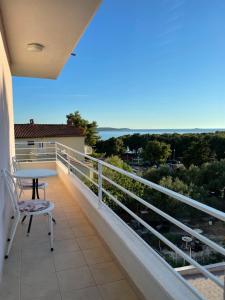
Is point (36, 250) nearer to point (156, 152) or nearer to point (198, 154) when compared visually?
point (198, 154)

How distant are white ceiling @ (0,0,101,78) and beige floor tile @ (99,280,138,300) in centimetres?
246

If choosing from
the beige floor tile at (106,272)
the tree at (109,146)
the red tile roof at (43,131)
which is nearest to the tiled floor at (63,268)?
the beige floor tile at (106,272)

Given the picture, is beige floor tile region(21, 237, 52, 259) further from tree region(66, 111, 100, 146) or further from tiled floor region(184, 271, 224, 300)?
tree region(66, 111, 100, 146)

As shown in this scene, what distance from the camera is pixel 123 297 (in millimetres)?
1803

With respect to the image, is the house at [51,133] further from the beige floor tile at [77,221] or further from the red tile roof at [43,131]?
the beige floor tile at [77,221]

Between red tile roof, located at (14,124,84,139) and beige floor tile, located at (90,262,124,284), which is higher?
red tile roof, located at (14,124,84,139)

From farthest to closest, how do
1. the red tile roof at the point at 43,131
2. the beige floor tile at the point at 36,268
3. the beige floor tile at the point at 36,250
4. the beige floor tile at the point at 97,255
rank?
1. the red tile roof at the point at 43,131
2. the beige floor tile at the point at 36,250
3. the beige floor tile at the point at 97,255
4. the beige floor tile at the point at 36,268

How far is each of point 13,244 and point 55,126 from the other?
22346 mm

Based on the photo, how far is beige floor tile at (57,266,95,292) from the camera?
1.92 meters

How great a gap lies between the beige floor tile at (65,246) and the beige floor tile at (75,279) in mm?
370

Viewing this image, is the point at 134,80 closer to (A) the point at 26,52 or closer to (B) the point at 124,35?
(B) the point at 124,35

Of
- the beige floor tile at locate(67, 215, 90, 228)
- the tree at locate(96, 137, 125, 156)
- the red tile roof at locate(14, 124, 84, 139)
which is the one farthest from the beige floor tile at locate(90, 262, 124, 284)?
the tree at locate(96, 137, 125, 156)

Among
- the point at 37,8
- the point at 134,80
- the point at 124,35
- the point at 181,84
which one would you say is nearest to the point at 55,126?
the point at 124,35

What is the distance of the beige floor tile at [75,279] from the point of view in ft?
6.31
